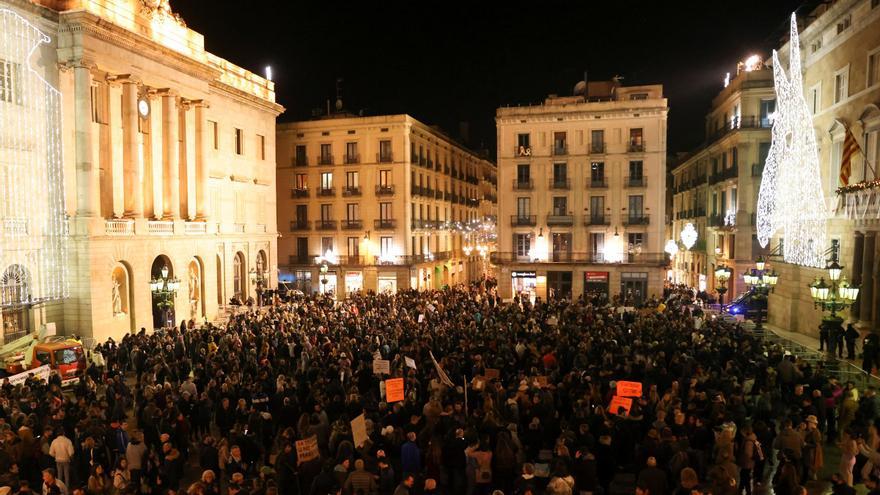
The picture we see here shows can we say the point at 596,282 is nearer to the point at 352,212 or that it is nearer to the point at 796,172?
the point at 796,172

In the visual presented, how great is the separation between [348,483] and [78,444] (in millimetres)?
5562

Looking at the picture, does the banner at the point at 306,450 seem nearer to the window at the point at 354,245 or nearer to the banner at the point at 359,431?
the banner at the point at 359,431

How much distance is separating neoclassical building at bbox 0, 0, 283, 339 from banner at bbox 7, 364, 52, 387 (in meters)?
6.80

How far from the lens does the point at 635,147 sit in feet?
139

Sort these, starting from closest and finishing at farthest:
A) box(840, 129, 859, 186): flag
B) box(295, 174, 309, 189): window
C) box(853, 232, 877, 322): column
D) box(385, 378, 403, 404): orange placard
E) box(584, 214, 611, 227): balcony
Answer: box(385, 378, 403, 404): orange placard < box(840, 129, 859, 186): flag < box(853, 232, 877, 322): column < box(584, 214, 611, 227): balcony < box(295, 174, 309, 189): window

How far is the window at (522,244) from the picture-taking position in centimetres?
4438

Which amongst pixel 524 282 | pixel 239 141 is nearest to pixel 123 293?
pixel 239 141

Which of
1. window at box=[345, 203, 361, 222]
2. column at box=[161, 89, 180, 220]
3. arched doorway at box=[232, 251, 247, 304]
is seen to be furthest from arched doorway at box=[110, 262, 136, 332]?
window at box=[345, 203, 361, 222]

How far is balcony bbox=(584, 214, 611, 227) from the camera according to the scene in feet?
141

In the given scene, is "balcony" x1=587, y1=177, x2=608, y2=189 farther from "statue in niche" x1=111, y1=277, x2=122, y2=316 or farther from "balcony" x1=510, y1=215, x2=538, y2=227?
"statue in niche" x1=111, y1=277, x2=122, y2=316

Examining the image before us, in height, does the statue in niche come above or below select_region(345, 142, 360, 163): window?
below

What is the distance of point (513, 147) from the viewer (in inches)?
1737

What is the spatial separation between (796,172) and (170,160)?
29.7 m

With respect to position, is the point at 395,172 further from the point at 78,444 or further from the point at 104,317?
A: the point at 78,444
